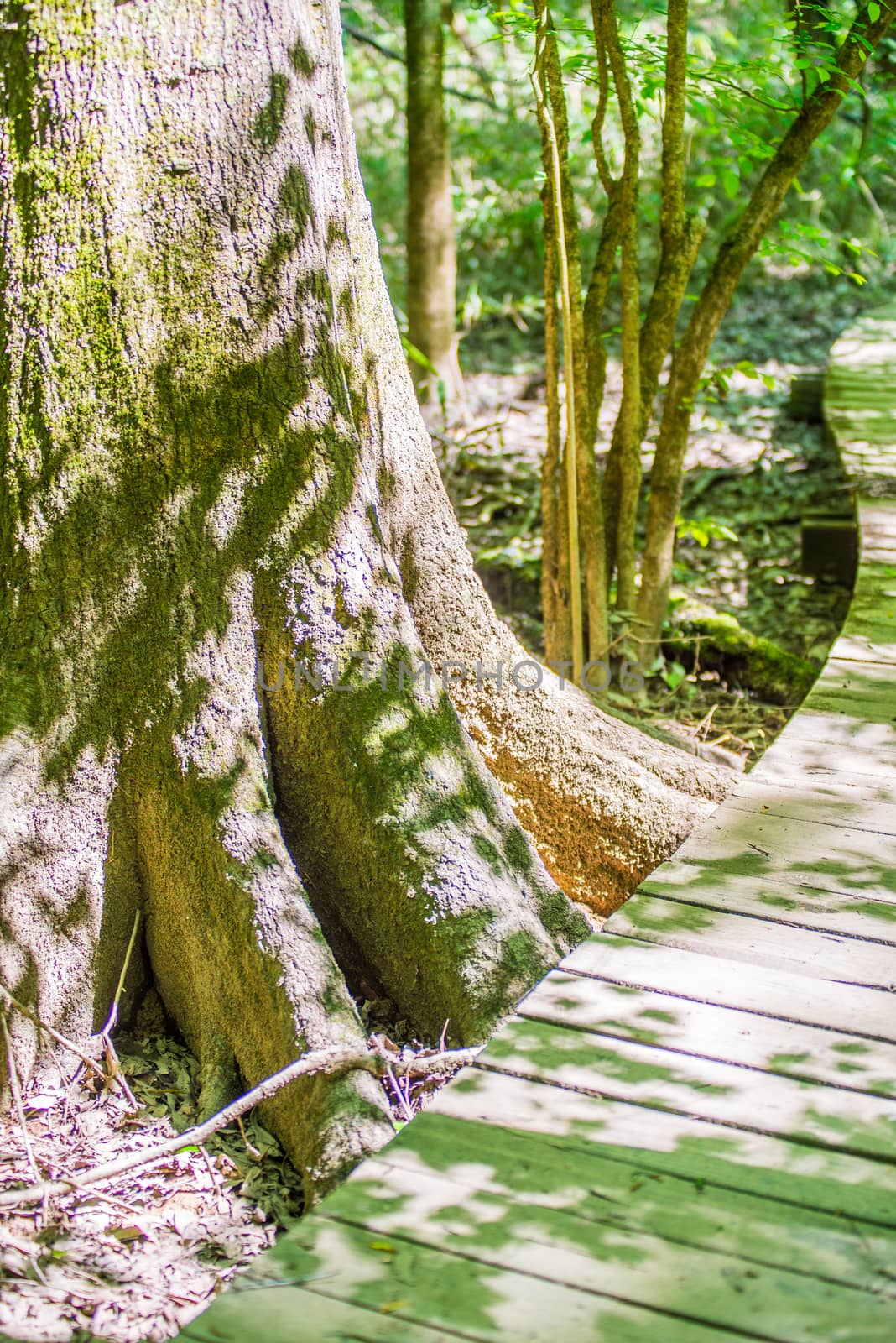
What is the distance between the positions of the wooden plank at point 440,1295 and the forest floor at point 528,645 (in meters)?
0.47

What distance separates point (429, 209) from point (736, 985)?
6604 mm

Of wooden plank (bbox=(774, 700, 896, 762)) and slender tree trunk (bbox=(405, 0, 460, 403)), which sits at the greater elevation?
slender tree trunk (bbox=(405, 0, 460, 403))

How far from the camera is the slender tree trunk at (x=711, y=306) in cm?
394

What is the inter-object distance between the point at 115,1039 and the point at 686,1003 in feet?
4.60

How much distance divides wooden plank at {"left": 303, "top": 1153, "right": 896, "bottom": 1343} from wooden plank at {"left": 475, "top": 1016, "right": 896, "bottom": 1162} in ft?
0.91

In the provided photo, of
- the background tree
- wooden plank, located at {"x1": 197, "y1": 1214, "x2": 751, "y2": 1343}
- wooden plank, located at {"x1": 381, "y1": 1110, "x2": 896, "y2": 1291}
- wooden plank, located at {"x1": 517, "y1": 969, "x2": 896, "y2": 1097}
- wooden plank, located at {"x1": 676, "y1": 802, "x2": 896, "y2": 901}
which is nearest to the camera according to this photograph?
wooden plank, located at {"x1": 197, "y1": 1214, "x2": 751, "y2": 1343}

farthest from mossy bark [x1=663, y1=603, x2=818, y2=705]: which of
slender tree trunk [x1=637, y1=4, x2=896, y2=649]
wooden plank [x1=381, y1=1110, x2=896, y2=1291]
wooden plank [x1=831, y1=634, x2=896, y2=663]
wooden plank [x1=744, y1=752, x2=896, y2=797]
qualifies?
wooden plank [x1=381, y1=1110, x2=896, y2=1291]

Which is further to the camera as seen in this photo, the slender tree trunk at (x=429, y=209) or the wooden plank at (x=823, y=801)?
the slender tree trunk at (x=429, y=209)

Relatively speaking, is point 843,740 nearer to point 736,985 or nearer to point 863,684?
point 863,684

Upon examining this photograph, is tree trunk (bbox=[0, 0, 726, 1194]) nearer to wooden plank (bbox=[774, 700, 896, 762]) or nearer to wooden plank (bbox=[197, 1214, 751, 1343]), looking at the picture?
wooden plank (bbox=[197, 1214, 751, 1343])

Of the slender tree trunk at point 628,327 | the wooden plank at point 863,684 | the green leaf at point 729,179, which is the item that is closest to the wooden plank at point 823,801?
the wooden plank at point 863,684

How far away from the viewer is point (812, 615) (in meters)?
6.51

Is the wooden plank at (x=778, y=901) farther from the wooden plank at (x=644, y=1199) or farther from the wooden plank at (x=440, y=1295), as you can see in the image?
the wooden plank at (x=440, y=1295)

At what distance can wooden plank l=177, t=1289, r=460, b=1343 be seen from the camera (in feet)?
5.47
